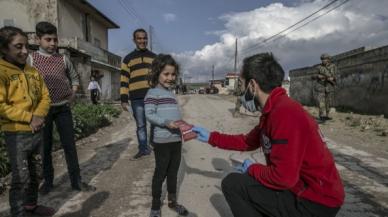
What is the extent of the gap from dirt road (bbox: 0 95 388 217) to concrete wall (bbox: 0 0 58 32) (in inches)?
619

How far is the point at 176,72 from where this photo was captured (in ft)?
12.3

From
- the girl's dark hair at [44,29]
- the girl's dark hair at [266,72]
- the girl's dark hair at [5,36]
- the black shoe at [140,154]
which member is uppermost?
the girl's dark hair at [44,29]

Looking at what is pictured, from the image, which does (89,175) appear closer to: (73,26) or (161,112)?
(161,112)

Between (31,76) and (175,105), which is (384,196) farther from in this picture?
(31,76)

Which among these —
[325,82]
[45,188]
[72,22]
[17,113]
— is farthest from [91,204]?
[72,22]

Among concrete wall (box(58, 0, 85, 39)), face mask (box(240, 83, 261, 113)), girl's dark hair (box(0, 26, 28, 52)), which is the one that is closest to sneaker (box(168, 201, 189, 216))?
face mask (box(240, 83, 261, 113))

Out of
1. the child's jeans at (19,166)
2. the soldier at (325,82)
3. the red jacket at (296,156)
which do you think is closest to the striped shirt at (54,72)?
the child's jeans at (19,166)

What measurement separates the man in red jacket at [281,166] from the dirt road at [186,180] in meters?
1.33

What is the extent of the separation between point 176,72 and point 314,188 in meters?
1.98

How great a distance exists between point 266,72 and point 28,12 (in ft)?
72.9

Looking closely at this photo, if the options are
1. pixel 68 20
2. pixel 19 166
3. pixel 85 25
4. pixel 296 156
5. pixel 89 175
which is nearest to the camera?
pixel 296 156

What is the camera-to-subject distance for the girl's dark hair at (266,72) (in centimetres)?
237

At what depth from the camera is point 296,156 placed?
2145mm

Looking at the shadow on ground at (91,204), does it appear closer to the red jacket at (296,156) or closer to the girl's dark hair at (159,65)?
the girl's dark hair at (159,65)
